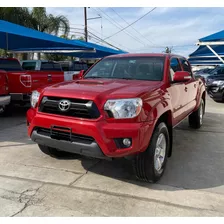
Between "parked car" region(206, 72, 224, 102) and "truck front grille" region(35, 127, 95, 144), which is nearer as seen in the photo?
"truck front grille" region(35, 127, 95, 144)

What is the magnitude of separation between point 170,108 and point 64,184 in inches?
73.3

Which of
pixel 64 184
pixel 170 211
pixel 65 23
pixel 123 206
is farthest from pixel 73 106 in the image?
pixel 65 23

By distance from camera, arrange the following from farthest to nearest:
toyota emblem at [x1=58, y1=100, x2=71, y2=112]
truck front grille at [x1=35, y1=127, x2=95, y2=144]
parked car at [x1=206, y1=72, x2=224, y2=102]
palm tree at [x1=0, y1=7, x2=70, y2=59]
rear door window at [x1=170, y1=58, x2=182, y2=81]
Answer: palm tree at [x1=0, y1=7, x2=70, y2=59], parked car at [x1=206, y1=72, x2=224, y2=102], rear door window at [x1=170, y1=58, x2=182, y2=81], toyota emblem at [x1=58, y1=100, x2=71, y2=112], truck front grille at [x1=35, y1=127, x2=95, y2=144]

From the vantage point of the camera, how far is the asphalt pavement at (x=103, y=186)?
111 inches

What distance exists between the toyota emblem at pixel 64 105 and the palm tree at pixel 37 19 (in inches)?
669

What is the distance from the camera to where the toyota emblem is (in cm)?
319

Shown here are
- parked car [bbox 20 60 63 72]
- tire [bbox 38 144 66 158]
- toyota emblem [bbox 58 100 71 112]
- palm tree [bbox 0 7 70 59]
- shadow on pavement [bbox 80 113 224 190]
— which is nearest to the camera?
toyota emblem [bbox 58 100 71 112]

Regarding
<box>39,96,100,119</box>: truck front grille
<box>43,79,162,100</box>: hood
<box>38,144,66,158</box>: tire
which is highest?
<box>43,79,162,100</box>: hood

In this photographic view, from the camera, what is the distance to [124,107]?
119 inches

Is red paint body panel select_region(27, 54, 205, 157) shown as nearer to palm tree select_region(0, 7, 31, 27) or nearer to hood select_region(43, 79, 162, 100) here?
hood select_region(43, 79, 162, 100)

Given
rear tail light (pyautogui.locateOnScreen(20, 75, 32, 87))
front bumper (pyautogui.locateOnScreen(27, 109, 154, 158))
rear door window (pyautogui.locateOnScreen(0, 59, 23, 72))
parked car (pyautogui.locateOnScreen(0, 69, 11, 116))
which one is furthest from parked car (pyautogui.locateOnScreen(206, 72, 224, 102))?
front bumper (pyautogui.locateOnScreen(27, 109, 154, 158))

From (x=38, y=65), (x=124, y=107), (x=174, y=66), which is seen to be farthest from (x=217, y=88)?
(x=124, y=107)

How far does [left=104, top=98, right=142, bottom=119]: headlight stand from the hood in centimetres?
7

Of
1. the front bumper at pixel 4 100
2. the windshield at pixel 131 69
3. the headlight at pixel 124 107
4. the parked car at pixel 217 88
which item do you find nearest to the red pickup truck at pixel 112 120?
the headlight at pixel 124 107
